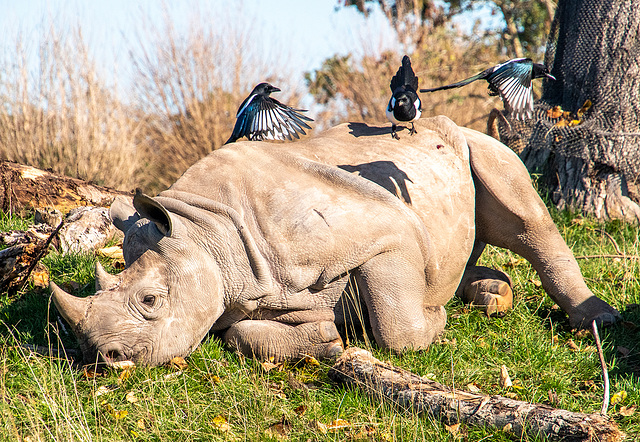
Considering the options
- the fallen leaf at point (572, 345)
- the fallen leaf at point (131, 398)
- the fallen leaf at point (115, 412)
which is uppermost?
the fallen leaf at point (131, 398)

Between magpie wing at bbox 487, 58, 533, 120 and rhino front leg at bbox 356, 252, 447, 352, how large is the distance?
1320 mm

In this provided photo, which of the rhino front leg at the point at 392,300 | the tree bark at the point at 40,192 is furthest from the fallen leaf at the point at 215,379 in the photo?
the tree bark at the point at 40,192

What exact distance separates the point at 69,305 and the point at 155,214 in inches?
26.6

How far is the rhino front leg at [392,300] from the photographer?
3639mm

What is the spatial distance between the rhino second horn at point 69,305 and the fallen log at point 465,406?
147cm

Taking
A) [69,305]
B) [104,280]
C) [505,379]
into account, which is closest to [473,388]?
[505,379]

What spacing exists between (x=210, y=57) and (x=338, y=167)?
8665mm

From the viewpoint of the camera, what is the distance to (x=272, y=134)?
4.22m

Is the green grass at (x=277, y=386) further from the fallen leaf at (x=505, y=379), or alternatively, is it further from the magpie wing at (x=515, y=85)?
the magpie wing at (x=515, y=85)

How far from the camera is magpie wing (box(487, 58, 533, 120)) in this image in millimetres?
3986

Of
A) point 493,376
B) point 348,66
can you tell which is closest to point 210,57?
point 348,66

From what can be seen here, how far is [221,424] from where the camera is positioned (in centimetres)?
302

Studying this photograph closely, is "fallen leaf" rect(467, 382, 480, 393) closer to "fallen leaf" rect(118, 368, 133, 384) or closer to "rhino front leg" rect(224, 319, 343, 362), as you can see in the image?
"rhino front leg" rect(224, 319, 343, 362)

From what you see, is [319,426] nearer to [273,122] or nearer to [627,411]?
[627,411]
